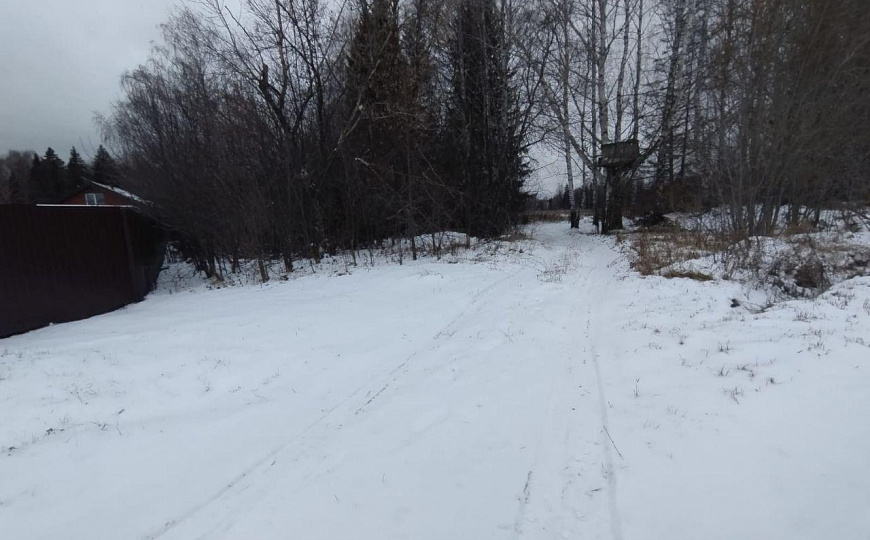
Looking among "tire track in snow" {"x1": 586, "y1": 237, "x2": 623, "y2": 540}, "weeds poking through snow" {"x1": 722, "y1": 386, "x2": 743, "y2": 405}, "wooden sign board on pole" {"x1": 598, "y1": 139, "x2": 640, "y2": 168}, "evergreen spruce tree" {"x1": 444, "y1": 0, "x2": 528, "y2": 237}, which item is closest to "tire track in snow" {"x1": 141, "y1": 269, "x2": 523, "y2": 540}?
"tire track in snow" {"x1": 586, "y1": 237, "x2": 623, "y2": 540}

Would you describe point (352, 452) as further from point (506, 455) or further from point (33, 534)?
point (33, 534)

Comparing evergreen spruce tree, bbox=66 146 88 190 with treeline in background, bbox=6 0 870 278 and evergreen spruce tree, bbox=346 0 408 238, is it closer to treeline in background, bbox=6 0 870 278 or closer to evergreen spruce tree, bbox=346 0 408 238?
treeline in background, bbox=6 0 870 278

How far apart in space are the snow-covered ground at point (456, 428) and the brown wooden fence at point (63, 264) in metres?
2.96

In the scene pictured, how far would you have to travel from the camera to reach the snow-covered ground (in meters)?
2.74

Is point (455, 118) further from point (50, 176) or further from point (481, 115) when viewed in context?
point (50, 176)

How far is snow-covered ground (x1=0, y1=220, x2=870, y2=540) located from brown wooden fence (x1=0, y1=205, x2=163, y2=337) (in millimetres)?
2956

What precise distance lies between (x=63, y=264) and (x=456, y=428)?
10.2 metres

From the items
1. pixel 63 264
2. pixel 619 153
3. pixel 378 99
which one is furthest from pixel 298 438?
pixel 619 153

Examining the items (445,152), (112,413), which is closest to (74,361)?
(112,413)

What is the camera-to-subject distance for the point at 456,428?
3852mm

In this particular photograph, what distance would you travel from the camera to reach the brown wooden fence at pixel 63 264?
850cm

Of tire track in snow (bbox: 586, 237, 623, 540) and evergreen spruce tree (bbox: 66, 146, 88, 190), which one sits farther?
evergreen spruce tree (bbox: 66, 146, 88, 190)

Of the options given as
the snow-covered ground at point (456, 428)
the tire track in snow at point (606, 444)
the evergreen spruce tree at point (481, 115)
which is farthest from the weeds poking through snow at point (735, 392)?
the evergreen spruce tree at point (481, 115)

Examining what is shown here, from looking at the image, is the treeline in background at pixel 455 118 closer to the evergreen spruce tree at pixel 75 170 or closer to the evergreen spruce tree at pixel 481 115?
the evergreen spruce tree at pixel 481 115
